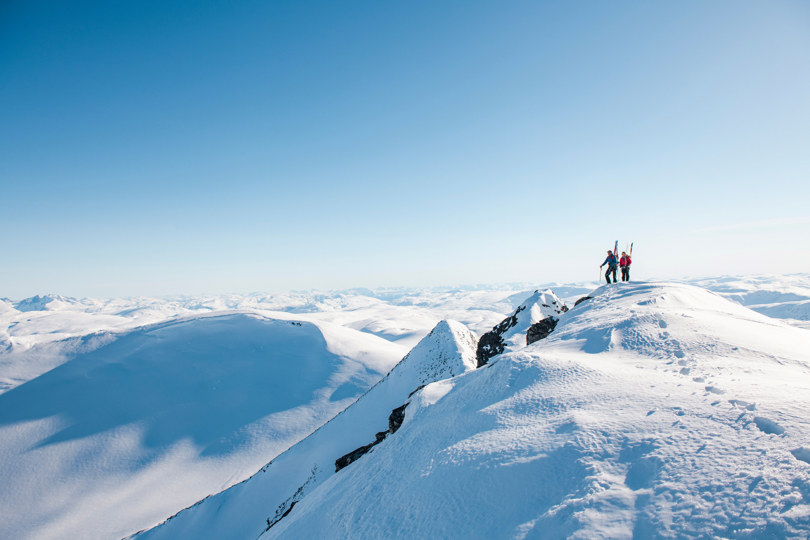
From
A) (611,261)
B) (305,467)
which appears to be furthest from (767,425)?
(305,467)

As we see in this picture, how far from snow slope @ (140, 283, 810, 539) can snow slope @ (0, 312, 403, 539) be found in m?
51.7

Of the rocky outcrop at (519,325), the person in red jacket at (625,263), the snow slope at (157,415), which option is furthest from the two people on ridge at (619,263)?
the snow slope at (157,415)

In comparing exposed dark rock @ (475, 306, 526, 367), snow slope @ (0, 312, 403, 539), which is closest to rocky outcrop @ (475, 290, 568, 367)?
exposed dark rock @ (475, 306, 526, 367)

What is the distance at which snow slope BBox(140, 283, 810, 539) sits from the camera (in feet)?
13.5

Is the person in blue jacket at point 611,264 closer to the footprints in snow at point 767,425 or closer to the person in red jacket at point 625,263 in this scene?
the person in red jacket at point 625,263

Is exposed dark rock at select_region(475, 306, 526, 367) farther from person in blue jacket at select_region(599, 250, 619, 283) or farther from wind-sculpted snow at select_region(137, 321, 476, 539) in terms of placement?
person in blue jacket at select_region(599, 250, 619, 283)

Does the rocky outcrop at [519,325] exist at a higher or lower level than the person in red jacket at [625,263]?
lower

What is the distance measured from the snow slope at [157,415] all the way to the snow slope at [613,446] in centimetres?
5174

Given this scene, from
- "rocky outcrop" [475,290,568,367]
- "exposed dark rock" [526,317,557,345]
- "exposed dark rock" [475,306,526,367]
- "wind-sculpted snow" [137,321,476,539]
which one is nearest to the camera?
"exposed dark rock" [526,317,557,345]

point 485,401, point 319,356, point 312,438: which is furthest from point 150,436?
point 485,401

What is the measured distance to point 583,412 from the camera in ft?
22.0

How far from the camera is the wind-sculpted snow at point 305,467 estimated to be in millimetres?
22094

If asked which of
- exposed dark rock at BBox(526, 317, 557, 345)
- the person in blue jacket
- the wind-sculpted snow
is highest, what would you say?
the person in blue jacket

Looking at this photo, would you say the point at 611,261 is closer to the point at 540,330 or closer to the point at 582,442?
the point at 540,330
